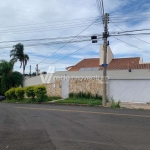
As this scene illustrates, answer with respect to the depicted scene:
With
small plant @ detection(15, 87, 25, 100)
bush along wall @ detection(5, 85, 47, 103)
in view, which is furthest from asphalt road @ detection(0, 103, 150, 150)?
small plant @ detection(15, 87, 25, 100)

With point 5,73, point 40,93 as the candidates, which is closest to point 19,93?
point 40,93

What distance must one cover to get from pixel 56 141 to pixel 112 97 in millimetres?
13385

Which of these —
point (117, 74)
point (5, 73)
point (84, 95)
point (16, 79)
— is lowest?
point (84, 95)

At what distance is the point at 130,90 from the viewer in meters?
17.7

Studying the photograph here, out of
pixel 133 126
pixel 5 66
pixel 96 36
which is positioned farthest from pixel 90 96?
pixel 5 66

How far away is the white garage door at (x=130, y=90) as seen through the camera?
17.1 meters

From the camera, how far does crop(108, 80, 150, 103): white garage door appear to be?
17.1 metres

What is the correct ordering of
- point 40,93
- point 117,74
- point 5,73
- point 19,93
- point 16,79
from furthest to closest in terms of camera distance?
point 16,79, point 5,73, point 19,93, point 40,93, point 117,74

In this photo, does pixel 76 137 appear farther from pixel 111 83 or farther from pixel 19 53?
pixel 19 53

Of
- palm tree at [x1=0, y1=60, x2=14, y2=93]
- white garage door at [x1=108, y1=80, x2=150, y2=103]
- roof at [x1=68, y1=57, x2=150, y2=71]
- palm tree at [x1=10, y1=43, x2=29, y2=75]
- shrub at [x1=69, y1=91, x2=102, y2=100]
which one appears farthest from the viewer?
palm tree at [x1=10, y1=43, x2=29, y2=75]

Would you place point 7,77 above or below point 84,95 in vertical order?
above

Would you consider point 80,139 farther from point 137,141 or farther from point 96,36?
point 96,36

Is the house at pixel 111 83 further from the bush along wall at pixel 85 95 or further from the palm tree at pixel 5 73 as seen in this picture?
the palm tree at pixel 5 73

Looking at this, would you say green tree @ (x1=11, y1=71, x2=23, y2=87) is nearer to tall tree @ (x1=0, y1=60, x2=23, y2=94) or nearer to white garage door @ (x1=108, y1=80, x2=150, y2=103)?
tall tree @ (x1=0, y1=60, x2=23, y2=94)
